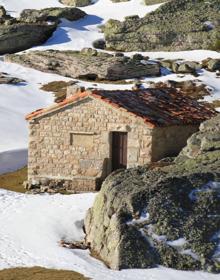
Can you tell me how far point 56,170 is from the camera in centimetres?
3216

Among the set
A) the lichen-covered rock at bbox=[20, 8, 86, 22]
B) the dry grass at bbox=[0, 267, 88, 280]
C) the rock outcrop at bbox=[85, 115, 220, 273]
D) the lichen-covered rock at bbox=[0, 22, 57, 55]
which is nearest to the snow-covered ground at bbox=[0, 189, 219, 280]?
the dry grass at bbox=[0, 267, 88, 280]

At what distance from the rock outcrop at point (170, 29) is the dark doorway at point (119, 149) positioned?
129 feet

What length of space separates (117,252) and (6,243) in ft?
13.8

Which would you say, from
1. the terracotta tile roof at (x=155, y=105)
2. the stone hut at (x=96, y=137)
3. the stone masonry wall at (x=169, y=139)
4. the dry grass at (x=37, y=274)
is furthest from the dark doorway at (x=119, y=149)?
the dry grass at (x=37, y=274)

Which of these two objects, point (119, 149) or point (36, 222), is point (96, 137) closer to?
point (119, 149)

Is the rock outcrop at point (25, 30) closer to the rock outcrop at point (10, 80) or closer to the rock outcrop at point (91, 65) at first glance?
the rock outcrop at point (91, 65)

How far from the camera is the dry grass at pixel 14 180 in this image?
107 feet

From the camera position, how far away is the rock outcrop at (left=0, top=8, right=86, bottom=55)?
2756 inches

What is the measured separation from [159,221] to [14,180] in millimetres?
14779

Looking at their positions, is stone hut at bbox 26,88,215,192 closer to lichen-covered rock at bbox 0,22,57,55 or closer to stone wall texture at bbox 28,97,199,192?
stone wall texture at bbox 28,97,199,192

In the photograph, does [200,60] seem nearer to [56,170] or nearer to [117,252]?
[56,170]

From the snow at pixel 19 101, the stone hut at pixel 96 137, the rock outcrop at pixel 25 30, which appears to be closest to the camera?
the stone hut at pixel 96 137

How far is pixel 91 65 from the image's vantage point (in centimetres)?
6075

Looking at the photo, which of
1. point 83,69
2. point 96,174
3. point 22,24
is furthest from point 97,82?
point 96,174
